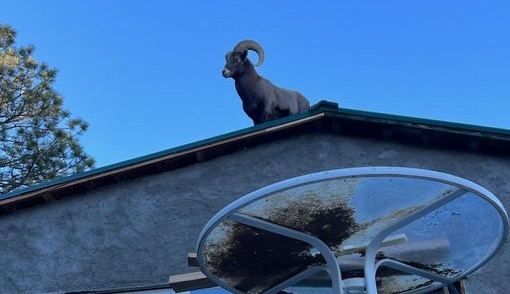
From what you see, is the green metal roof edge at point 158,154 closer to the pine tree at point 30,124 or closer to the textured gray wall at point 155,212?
the textured gray wall at point 155,212

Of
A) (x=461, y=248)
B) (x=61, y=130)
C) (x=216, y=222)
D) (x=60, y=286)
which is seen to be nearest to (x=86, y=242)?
(x=60, y=286)

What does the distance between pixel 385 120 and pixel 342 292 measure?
460cm

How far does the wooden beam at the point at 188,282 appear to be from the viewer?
8.59 meters

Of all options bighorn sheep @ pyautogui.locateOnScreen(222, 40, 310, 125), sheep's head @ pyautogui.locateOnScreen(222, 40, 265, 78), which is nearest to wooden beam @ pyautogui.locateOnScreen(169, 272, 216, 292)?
bighorn sheep @ pyautogui.locateOnScreen(222, 40, 310, 125)

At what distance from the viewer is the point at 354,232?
231 inches

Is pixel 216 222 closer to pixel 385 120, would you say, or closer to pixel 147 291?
pixel 147 291

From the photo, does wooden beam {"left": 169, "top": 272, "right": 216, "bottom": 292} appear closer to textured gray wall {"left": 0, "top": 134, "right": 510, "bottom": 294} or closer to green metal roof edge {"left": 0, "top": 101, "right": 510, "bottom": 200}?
textured gray wall {"left": 0, "top": 134, "right": 510, "bottom": 294}

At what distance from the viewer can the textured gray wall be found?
936 centimetres

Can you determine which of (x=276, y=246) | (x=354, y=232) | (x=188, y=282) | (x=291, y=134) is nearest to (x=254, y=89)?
(x=291, y=134)

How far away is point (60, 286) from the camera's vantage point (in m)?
9.29

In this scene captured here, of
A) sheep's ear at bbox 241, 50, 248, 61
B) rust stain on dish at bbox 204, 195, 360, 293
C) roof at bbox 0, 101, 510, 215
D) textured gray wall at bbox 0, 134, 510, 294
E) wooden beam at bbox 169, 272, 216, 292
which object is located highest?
sheep's ear at bbox 241, 50, 248, 61

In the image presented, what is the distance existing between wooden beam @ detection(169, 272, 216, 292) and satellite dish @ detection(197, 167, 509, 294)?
195cm

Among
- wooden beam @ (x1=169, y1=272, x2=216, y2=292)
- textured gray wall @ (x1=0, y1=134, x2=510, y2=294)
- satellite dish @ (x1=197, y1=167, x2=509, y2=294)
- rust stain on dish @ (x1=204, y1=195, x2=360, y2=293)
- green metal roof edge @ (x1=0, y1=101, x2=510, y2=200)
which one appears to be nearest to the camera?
satellite dish @ (x1=197, y1=167, x2=509, y2=294)

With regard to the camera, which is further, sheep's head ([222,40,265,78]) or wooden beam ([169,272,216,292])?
sheep's head ([222,40,265,78])
